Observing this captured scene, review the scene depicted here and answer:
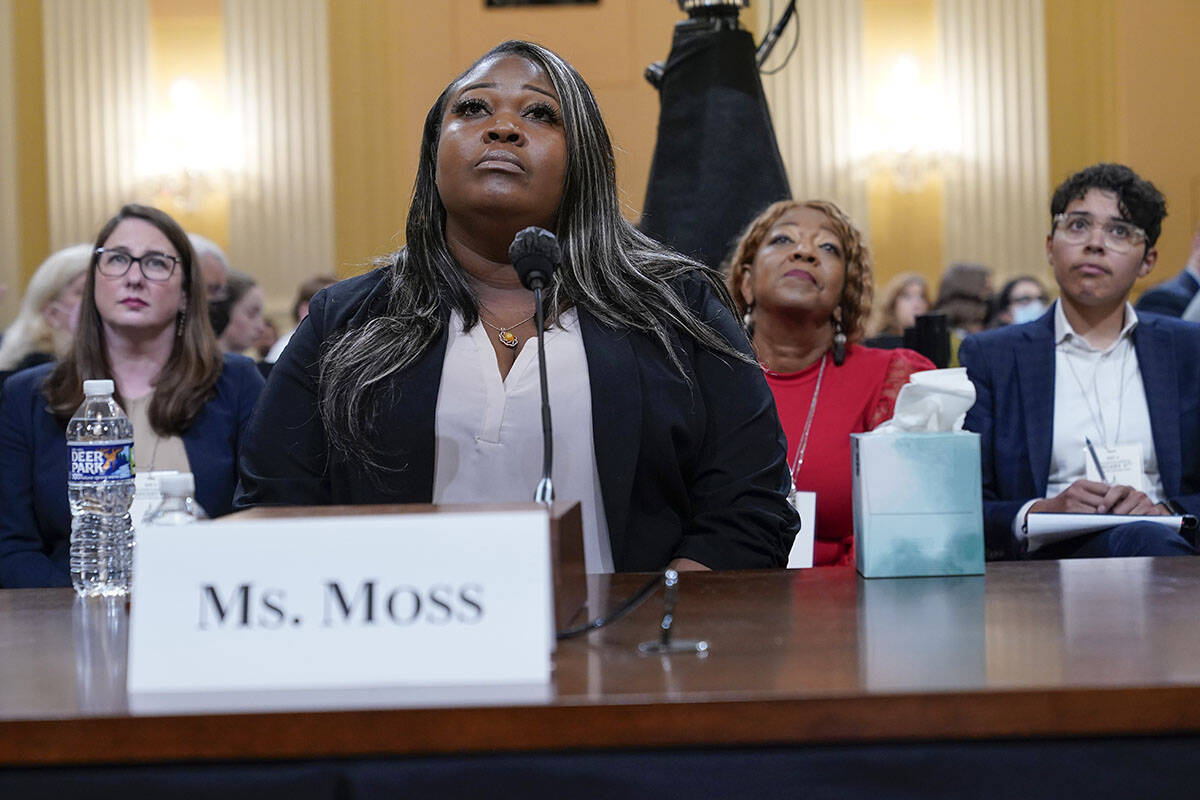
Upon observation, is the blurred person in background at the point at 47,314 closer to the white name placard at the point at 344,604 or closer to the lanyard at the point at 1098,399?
the lanyard at the point at 1098,399

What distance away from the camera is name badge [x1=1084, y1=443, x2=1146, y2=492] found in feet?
9.07

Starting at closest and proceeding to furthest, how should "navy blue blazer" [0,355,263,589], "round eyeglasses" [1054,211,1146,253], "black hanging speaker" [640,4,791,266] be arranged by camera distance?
"navy blue blazer" [0,355,263,589] < "round eyeglasses" [1054,211,1146,253] < "black hanging speaker" [640,4,791,266]

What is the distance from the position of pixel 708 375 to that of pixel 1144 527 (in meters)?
0.93

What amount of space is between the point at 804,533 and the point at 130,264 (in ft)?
5.11

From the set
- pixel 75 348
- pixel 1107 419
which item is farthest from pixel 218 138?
pixel 1107 419

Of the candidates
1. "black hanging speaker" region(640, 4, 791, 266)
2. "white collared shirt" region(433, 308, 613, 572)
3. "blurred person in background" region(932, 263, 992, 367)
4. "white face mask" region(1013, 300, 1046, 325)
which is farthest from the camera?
"white face mask" region(1013, 300, 1046, 325)

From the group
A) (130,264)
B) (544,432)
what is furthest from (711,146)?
(544,432)

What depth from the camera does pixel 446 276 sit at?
1.87m

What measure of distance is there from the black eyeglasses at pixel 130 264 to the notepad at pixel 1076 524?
187 cm

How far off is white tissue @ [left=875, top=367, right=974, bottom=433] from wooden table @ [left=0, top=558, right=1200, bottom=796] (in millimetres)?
342

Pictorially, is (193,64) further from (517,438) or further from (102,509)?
(517,438)

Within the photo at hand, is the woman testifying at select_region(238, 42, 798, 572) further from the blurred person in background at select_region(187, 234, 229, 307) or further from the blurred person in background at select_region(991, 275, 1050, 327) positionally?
the blurred person in background at select_region(991, 275, 1050, 327)

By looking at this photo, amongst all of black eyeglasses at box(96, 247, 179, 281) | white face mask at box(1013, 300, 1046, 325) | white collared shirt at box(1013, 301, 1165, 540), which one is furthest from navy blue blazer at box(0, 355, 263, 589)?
white face mask at box(1013, 300, 1046, 325)

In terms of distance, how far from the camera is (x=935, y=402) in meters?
1.48
